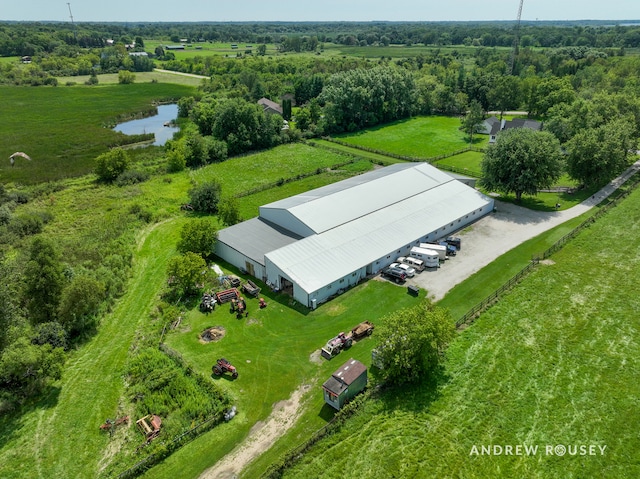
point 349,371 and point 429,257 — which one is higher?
point 429,257

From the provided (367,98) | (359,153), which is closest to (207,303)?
(359,153)

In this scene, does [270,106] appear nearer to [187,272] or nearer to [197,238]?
[197,238]

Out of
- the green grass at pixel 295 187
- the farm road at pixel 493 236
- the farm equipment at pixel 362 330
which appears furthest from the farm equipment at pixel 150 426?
the green grass at pixel 295 187

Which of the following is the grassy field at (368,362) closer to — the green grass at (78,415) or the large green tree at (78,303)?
the green grass at (78,415)

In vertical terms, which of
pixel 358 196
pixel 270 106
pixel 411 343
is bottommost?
pixel 411 343

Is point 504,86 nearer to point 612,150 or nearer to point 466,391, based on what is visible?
point 612,150

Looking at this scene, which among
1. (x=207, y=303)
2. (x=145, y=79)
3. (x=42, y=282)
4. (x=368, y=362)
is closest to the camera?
(x=368, y=362)

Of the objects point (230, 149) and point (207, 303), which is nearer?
point (207, 303)

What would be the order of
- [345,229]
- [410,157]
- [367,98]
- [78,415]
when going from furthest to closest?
1. [367,98]
2. [410,157]
3. [345,229]
4. [78,415]
